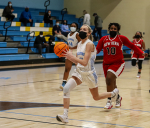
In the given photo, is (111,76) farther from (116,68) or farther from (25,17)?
(25,17)

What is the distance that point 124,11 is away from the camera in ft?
76.4

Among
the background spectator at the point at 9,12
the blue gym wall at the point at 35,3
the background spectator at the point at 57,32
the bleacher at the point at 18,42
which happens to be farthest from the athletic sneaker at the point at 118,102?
the blue gym wall at the point at 35,3

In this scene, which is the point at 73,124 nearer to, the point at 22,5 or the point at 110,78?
the point at 110,78

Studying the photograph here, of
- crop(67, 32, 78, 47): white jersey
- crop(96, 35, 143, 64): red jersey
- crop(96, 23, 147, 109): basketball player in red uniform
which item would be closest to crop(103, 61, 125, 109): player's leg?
crop(96, 23, 147, 109): basketball player in red uniform

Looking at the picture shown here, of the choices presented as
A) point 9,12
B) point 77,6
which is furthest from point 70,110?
point 77,6

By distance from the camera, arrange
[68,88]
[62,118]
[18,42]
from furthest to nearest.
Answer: [18,42] < [68,88] < [62,118]

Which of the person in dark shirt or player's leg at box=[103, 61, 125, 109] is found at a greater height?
the person in dark shirt

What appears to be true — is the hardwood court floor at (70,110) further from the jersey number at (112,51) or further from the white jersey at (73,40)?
the white jersey at (73,40)

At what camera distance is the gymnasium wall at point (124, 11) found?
22.4 meters

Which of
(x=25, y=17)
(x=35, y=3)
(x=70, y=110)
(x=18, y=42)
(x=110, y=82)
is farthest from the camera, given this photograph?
(x=35, y=3)

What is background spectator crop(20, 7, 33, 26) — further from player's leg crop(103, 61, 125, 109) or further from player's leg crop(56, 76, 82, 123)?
player's leg crop(56, 76, 82, 123)

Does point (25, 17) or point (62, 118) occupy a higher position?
point (25, 17)

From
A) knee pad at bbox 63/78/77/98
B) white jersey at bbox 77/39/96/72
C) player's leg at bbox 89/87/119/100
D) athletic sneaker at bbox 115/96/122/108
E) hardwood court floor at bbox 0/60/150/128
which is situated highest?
white jersey at bbox 77/39/96/72

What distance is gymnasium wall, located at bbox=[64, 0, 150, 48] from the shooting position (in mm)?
22438
